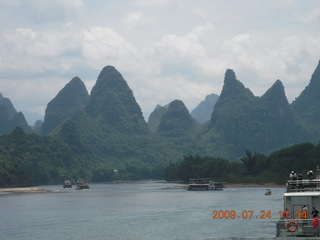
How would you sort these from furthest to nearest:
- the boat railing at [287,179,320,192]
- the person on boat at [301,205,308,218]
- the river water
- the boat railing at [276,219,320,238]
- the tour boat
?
the river water
the boat railing at [287,179,320,192]
the person on boat at [301,205,308,218]
the tour boat
the boat railing at [276,219,320,238]

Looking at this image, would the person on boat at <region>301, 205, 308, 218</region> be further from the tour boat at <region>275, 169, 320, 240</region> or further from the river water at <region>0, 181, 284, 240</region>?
the river water at <region>0, 181, 284, 240</region>

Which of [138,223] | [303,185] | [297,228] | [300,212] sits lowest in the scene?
[138,223]

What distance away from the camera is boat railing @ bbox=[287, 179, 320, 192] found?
149 feet

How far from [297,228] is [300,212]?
264 cm

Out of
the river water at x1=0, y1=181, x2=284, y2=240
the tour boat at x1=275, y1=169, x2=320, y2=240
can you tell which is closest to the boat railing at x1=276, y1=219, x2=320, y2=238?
the tour boat at x1=275, y1=169, x2=320, y2=240

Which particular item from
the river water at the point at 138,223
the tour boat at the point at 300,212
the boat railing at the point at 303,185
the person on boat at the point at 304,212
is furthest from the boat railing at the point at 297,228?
the river water at the point at 138,223

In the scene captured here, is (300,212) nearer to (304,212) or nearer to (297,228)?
(304,212)

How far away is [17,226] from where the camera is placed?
8638 cm

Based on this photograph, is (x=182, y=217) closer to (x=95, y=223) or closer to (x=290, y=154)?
(x=95, y=223)

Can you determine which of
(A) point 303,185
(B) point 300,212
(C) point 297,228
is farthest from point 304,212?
(A) point 303,185

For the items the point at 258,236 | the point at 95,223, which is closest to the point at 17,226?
the point at 95,223

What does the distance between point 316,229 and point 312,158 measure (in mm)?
138438

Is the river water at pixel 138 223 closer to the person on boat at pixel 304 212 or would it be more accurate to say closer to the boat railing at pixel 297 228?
the person on boat at pixel 304 212

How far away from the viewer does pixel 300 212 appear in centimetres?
4488
